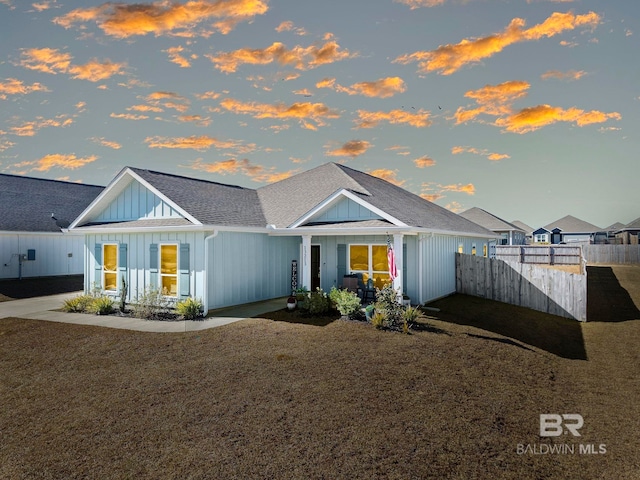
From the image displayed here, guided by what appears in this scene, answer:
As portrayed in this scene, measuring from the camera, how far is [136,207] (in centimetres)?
1622

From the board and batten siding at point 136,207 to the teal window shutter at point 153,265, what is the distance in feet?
4.33

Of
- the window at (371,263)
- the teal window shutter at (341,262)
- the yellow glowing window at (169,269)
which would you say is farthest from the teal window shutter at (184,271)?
the window at (371,263)

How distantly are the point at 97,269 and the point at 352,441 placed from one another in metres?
15.8

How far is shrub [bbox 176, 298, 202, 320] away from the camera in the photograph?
13391mm

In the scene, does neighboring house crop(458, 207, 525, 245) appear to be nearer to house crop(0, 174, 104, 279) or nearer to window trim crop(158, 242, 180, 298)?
window trim crop(158, 242, 180, 298)

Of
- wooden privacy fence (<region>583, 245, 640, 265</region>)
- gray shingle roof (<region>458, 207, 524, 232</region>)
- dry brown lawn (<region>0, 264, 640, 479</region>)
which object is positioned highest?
gray shingle roof (<region>458, 207, 524, 232</region>)

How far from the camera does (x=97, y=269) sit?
17078mm

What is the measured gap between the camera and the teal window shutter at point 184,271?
14.2 meters

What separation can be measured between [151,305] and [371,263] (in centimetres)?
848

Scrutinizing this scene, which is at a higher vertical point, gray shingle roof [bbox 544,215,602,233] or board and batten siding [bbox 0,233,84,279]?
gray shingle roof [bbox 544,215,602,233]

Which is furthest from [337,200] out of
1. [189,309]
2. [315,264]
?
[189,309]

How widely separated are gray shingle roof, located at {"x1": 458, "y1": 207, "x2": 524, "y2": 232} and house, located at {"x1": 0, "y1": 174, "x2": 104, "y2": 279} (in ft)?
141

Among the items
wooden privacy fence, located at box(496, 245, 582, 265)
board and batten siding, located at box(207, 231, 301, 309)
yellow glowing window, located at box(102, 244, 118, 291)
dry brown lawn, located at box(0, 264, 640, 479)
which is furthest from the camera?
wooden privacy fence, located at box(496, 245, 582, 265)

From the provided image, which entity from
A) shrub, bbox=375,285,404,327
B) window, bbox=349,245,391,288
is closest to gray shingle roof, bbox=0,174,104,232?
window, bbox=349,245,391,288
